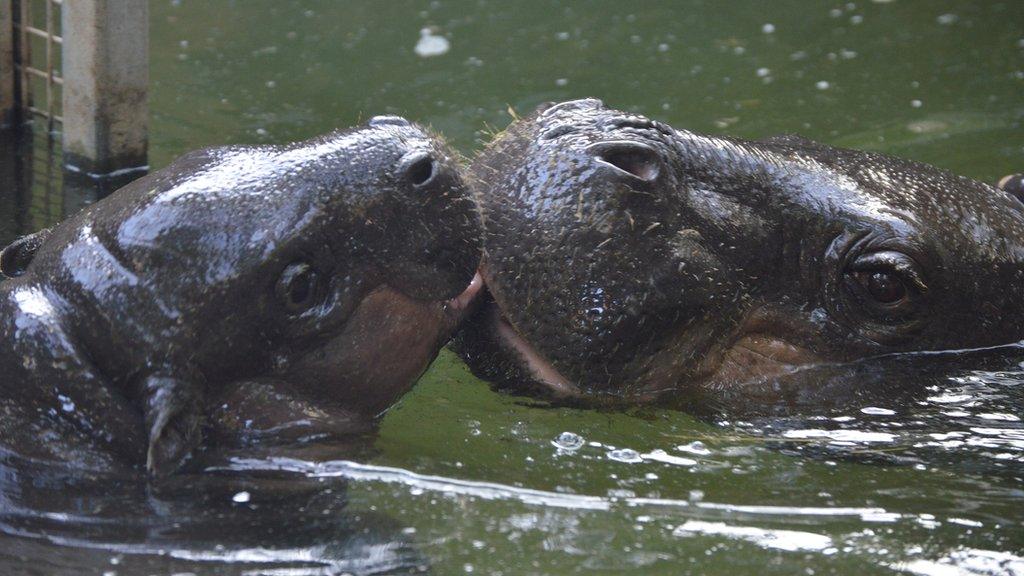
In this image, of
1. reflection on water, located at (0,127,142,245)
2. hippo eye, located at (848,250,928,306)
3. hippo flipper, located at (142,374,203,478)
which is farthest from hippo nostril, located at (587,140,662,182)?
reflection on water, located at (0,127,142,245)

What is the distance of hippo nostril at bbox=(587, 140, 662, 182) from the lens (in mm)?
4152

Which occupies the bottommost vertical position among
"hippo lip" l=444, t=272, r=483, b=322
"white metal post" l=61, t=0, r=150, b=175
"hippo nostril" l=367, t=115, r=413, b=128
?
"hippo lip" l=444, t=272, r=483, b=322

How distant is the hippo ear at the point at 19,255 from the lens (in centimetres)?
403

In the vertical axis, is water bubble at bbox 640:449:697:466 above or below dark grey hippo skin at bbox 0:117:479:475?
below

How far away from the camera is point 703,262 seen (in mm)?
4168

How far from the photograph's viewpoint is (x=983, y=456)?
162 inches

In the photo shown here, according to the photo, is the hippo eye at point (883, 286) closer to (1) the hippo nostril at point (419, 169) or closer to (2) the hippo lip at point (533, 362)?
(2) the hippo lip at point (533, 362)

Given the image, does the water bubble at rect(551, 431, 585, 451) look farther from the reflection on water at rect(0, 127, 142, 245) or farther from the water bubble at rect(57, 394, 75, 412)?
the reflection on water at rect(0, 127, 142, 245)

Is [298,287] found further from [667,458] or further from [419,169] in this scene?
[667,458]

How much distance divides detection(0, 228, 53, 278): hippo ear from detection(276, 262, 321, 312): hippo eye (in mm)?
900

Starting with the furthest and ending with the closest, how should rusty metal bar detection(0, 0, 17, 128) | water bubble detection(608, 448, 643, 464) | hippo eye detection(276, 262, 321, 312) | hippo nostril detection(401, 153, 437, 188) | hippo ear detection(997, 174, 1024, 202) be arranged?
rusty metal bar detection(0, 0, 17, 128) < hippo ear detection(997, 174, 1024, 202) < water bubble detection(608, 448, 643, 464) < hippo nostril detection(401, 153, 437, 188) < hippo eye detection(276, 262, 321, 312)

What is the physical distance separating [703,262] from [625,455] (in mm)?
662

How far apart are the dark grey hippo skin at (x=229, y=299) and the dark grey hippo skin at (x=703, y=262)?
0.38m

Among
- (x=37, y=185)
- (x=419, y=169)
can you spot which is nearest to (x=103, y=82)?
(x=37, y=185)
